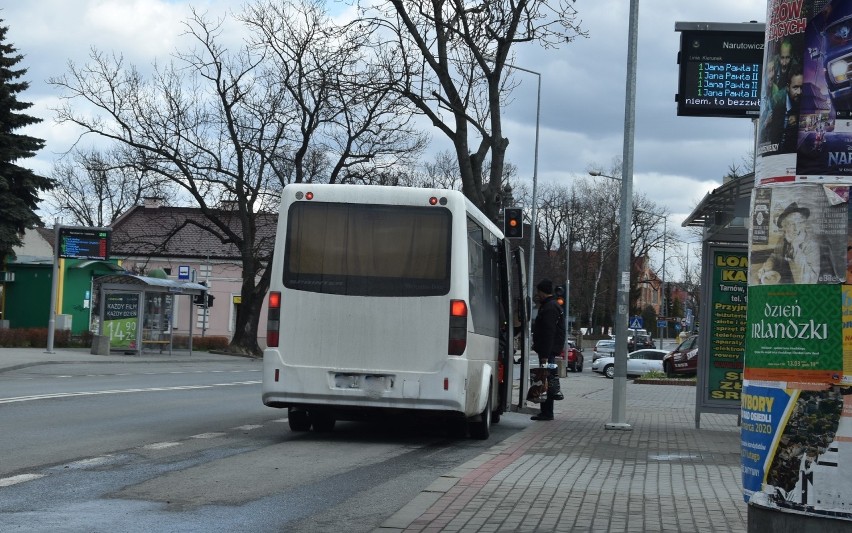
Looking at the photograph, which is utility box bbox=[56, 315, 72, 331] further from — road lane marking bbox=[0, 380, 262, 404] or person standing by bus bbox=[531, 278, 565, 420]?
person standing by bus bbox=[531, 278, 565, 420]

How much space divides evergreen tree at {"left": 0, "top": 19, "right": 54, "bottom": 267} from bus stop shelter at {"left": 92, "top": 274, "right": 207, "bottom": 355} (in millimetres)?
7377

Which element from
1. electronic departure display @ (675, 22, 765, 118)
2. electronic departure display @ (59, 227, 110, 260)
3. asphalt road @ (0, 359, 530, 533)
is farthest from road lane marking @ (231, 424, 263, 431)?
electronic departure display @ (59, 227, 110, 260)

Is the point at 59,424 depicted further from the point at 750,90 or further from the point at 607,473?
the point at 750,90

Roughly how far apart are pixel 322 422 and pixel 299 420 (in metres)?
0.44

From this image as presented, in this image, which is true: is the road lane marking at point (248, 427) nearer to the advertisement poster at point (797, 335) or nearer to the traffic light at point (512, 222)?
the traffic light at point (512, 222)

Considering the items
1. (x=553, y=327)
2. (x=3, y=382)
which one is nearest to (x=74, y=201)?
(x=3, y=382)

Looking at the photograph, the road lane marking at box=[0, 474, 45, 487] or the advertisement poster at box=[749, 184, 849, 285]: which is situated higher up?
the advertisement poster at box=[749, 184, 849, 285]

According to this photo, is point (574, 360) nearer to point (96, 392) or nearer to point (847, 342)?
point (96, 392)

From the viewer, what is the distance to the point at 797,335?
560 centimetres

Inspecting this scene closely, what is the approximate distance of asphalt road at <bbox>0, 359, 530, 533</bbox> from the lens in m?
7.75

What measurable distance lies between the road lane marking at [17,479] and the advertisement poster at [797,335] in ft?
18.9

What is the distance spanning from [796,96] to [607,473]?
5.46 meters

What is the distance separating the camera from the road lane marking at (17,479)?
354 inches

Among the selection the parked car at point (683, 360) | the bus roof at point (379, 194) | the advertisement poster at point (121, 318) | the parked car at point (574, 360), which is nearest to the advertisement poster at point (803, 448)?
the bus roof at point (379, 194)
